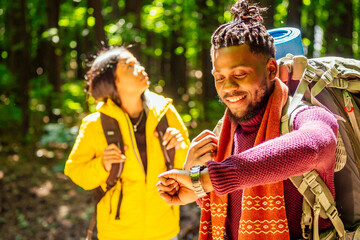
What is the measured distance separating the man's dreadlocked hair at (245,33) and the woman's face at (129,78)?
1.64 m

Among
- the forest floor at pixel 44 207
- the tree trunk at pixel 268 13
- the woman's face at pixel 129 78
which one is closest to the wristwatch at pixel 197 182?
the woman's face at pixel 129 78

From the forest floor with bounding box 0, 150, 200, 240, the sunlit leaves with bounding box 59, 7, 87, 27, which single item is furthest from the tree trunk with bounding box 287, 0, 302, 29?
the sunlit leaves with bounding box 59, 7, 87, 27

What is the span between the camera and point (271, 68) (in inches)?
64.3

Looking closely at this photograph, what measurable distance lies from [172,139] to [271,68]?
159 cm

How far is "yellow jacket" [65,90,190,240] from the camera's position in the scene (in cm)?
304

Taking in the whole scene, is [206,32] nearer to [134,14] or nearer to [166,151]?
[134,14]

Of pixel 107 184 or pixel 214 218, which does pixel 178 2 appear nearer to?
pixel 107 184

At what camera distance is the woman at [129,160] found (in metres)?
3.04

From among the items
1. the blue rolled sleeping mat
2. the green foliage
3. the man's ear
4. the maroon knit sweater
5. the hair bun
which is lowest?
the green foliage

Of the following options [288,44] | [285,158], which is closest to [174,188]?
[285,158]

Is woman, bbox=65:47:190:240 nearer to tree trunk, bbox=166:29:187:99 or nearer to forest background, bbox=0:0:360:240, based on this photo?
forest background, bbox=0:0:360:240

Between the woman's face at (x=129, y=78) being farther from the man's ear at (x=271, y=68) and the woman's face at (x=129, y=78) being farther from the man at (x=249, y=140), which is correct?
the man's ear at (x=271, y=68)

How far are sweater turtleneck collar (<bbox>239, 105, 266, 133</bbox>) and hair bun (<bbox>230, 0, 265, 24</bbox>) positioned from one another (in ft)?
1.33

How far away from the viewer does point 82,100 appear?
11.1m
